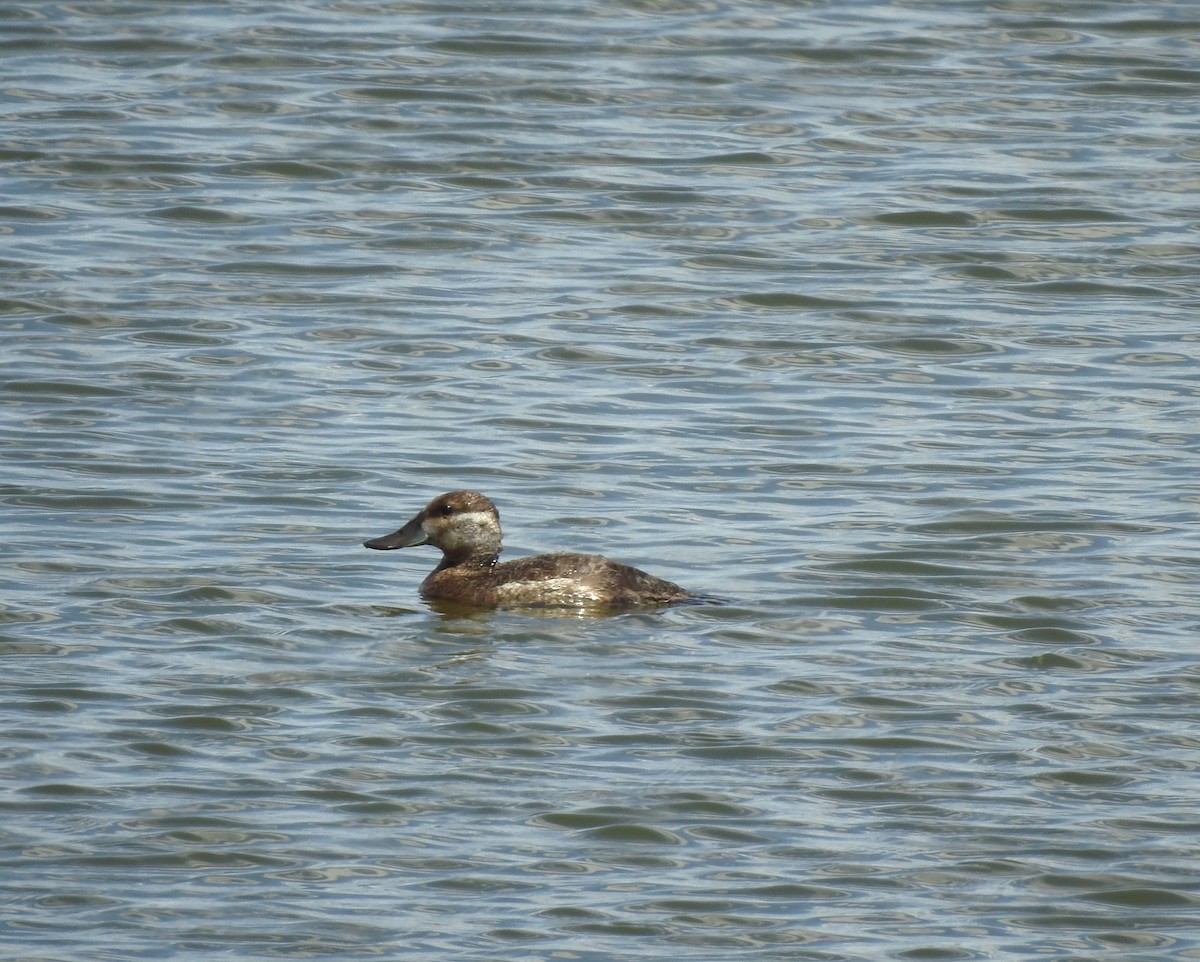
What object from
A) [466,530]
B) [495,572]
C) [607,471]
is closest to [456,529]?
[466,530]

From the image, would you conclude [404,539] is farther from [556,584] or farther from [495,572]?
[556,584]

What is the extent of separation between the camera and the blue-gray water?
7566mm

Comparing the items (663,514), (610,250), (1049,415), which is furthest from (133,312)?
(1049,415)

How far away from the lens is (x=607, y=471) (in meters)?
12.5

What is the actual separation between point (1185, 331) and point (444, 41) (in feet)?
28.7

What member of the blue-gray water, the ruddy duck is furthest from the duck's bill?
the blue-gray water

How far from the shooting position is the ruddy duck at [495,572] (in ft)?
33.8

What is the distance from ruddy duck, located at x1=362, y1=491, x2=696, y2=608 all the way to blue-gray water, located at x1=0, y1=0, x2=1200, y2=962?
15 cm

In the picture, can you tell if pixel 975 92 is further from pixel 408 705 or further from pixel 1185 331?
pixel 408 705

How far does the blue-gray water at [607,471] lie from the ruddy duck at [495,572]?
0.15 metres

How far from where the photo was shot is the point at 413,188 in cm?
1811

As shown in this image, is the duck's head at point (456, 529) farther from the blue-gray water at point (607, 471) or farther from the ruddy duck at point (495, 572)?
the blue-gray water at point (607, 471)

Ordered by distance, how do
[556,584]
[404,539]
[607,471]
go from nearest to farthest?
[556,584], [404,539], [607,471]

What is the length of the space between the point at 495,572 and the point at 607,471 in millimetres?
1733
